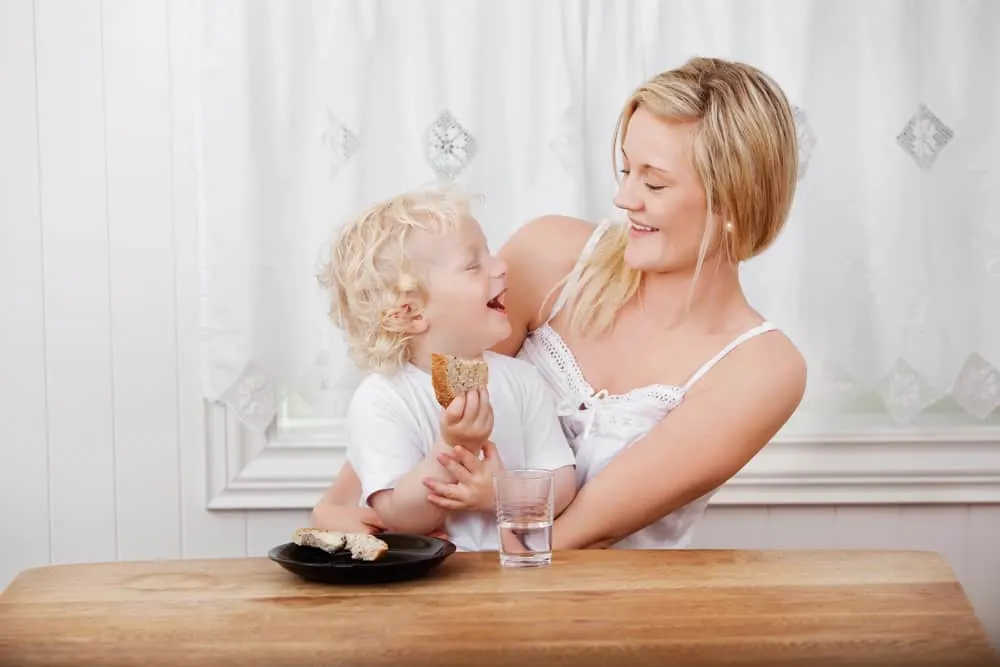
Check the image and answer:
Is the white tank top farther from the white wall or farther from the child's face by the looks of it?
the white wall

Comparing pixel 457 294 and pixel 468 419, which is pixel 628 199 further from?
pixel 468 419

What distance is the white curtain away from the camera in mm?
2928

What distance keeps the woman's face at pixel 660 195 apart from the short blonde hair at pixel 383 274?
304mm

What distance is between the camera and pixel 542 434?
6.85 feet

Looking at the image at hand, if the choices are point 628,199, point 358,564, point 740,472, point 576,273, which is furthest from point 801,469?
point 358,564

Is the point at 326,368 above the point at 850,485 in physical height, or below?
above

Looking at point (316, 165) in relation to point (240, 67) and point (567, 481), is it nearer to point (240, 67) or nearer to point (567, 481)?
point (240, 67)

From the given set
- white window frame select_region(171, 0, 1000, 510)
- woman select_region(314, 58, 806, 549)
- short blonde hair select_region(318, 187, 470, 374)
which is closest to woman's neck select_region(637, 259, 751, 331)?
woman select_region(314, 58, 806, 549)

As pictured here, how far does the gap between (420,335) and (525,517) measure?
0.47 meters

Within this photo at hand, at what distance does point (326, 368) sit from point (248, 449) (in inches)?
11.4

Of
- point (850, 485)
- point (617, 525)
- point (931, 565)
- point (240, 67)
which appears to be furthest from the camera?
point (850, 485)

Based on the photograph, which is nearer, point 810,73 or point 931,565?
point 931,565

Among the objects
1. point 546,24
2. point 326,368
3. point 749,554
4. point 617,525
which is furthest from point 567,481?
point 546,24

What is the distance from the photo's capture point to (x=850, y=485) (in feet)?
10.3
